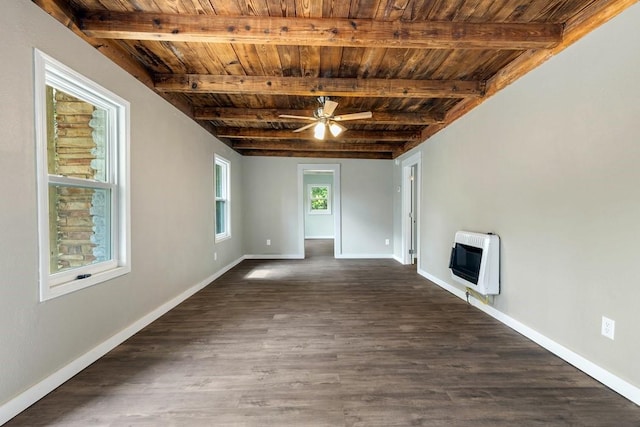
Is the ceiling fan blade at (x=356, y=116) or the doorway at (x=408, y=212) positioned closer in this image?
the ceiling fan blade at (x=356, y=116)

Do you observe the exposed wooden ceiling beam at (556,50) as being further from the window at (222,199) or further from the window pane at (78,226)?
the window at (222,199)

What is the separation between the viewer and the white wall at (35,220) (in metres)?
1.48

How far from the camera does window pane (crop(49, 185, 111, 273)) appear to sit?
1.82 meters

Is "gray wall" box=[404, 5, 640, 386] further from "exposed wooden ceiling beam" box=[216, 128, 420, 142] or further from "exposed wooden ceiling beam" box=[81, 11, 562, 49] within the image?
"exposed wooden ceiling beam" box=[216, 128, 420, 142]

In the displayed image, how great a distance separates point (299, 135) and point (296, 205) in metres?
1.82

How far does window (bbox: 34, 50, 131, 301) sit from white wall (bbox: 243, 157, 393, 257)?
149 inches

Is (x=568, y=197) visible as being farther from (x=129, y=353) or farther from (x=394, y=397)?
(x=129, y=353)

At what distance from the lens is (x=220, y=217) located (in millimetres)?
5027

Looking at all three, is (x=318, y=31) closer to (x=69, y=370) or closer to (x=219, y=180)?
(x=69, y=370)

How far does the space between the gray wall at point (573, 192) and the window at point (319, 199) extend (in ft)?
23.0

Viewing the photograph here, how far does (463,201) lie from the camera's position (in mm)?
3445

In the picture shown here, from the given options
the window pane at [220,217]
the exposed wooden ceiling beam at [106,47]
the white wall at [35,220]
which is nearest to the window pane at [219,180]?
the window pane at [220,217]

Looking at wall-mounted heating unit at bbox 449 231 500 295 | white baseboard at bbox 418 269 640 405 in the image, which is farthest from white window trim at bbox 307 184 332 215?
white baseboard at bbox 418 269 640 405

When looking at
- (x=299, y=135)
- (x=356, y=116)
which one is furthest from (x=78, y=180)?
(x=299, y=135)
